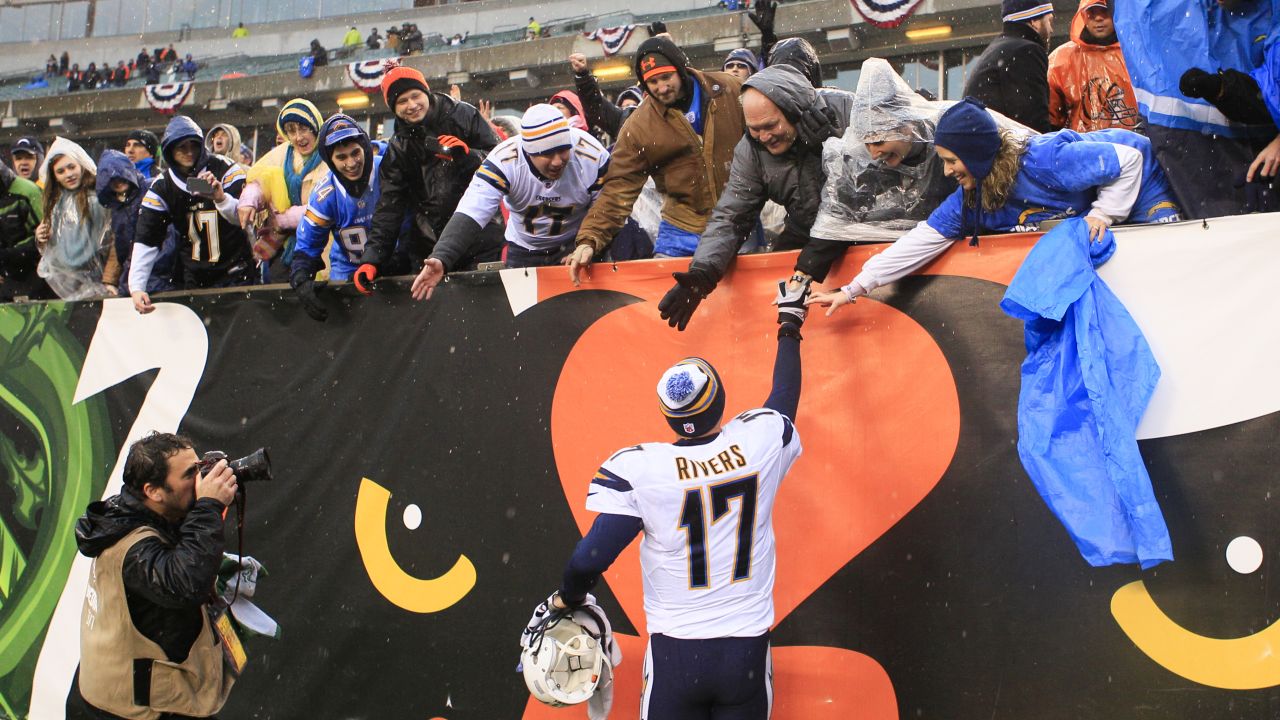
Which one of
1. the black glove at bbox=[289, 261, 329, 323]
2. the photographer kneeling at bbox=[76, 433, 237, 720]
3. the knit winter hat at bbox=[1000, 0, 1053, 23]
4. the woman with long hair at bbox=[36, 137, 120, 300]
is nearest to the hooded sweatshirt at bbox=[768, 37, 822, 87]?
the knit winter hat at bbox=[1000, 0, 1053, 23]

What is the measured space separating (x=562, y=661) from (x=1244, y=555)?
2.50 meters

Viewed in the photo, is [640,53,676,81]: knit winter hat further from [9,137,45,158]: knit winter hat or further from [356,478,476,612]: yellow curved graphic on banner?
[9,137,45,158]: knit winter hat

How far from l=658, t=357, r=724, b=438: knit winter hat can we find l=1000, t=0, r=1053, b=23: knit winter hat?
2612mm

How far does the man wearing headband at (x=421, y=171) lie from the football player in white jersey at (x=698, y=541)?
105 inches

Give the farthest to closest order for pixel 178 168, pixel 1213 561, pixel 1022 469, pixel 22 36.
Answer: pixel 22 36 → pixel 178 168 → pixel 1022 469 → pixel 1213 561

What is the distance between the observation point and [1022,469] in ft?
14.0

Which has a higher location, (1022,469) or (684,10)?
(684,10)

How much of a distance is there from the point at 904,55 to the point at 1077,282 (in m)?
15.1

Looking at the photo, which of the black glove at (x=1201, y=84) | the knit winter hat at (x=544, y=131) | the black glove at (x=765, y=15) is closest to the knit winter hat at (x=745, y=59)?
the black glove at (x=765, y=15)

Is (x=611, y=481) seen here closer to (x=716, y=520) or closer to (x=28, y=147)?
(x=716, y=520)

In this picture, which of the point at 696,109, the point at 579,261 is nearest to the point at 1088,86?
the point at 696,109

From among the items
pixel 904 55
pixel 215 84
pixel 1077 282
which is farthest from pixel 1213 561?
pixel 215 84

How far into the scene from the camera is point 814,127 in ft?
15.5

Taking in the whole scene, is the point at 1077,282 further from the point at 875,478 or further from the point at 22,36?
the point at 22,36
